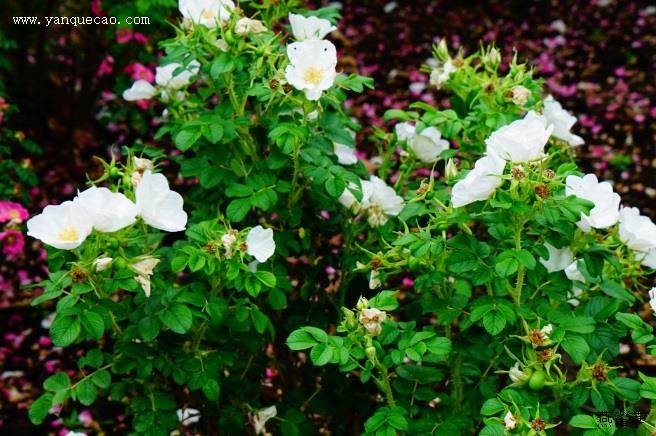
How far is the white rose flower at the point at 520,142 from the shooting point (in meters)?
1.39

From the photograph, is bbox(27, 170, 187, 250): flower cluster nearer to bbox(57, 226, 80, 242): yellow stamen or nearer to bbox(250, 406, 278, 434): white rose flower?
bbox(57, 226, 80, 242): yellow stamen

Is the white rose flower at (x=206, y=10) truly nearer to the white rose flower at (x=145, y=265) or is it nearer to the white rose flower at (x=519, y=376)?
the white rose flower at (x=145, y=265)

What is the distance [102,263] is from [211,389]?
1.34 ft

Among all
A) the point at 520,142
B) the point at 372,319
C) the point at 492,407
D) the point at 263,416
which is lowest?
the point at 263,416

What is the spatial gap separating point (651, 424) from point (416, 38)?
407cm

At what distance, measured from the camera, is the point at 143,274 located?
1503mm

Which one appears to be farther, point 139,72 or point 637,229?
point 139,72

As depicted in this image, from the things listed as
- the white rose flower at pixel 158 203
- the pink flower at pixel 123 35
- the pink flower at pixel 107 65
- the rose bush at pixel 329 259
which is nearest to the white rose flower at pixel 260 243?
the rose bush at pixel 329 259

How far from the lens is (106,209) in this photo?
4.58 feet

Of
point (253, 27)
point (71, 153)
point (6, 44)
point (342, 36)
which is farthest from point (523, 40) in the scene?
point (253, 27)

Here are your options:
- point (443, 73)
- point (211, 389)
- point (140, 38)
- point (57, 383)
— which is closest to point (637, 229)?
point (443, 73)

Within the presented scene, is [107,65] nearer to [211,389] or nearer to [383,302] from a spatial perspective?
[211,389]

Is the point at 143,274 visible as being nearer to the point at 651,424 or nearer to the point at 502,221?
the point at 502,221

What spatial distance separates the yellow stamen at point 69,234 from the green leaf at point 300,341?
0.45 meters
